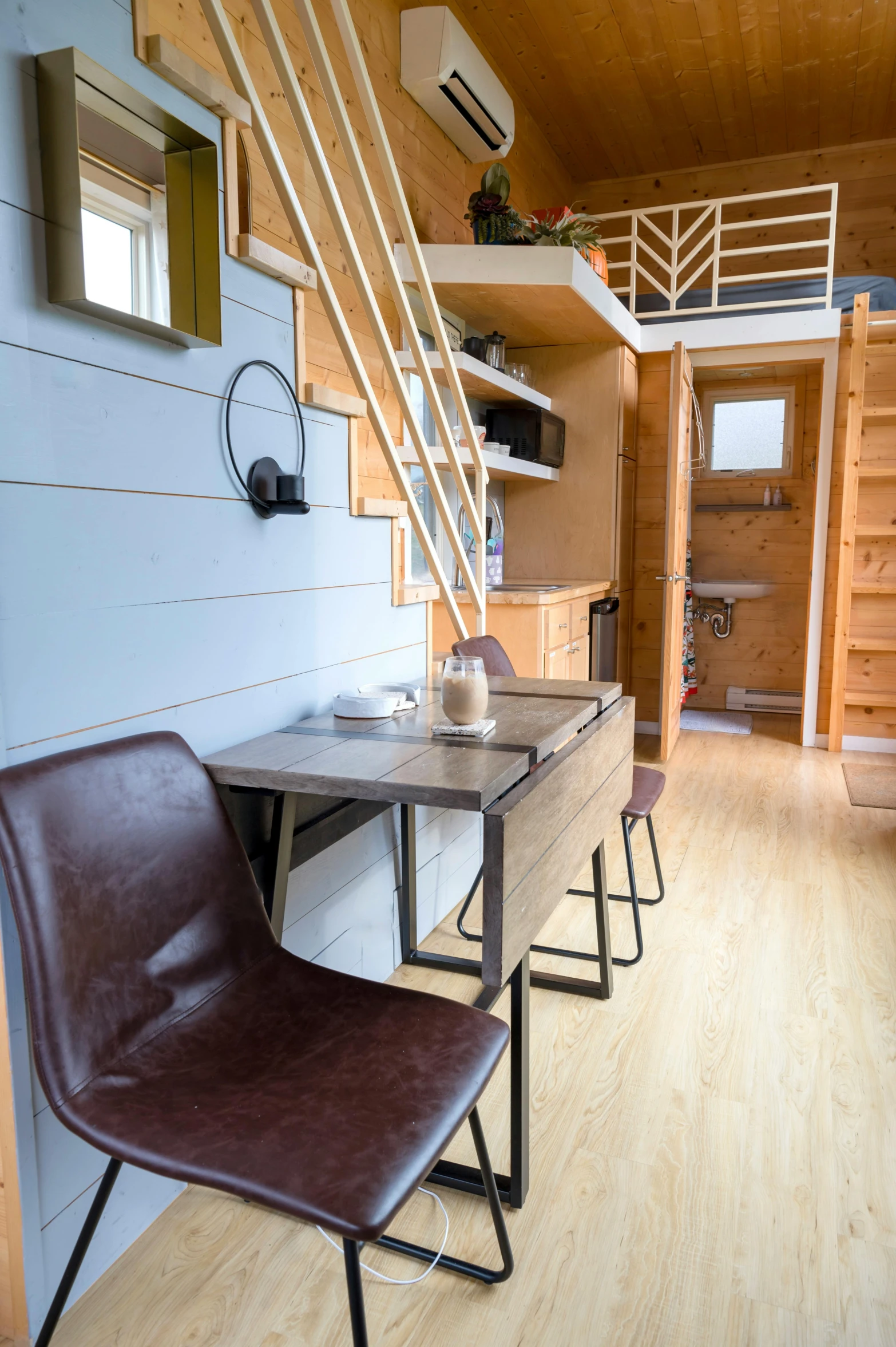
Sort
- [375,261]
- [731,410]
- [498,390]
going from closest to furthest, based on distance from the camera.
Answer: [375,261], [498,390], [731,410]

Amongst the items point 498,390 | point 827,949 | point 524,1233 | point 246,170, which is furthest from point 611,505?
point 524,1233

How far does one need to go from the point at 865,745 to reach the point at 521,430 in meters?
Answer: 2.45

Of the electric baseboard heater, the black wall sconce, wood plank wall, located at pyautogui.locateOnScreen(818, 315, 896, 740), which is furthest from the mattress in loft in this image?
the black wall sconce

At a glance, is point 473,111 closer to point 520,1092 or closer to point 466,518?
point 466,518

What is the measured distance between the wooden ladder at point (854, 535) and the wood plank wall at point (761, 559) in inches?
34.9

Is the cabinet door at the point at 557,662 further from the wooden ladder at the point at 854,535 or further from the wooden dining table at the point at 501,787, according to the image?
the wooden ladder at the point at 854,535

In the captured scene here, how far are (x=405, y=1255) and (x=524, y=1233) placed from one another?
194 millimetres

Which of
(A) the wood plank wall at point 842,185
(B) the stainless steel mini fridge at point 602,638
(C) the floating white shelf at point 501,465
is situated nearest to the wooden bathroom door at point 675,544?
(B) the stainless steel mini fridge at point 602,638

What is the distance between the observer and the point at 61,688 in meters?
1.23

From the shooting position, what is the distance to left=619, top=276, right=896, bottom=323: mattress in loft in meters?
4.34

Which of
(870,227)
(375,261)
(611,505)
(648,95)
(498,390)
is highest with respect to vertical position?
(648,95)

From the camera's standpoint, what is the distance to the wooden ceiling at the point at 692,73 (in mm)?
3746

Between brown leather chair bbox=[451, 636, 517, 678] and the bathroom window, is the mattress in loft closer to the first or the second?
the bathroom window

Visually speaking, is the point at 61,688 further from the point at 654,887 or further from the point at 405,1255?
the point at 654,887
